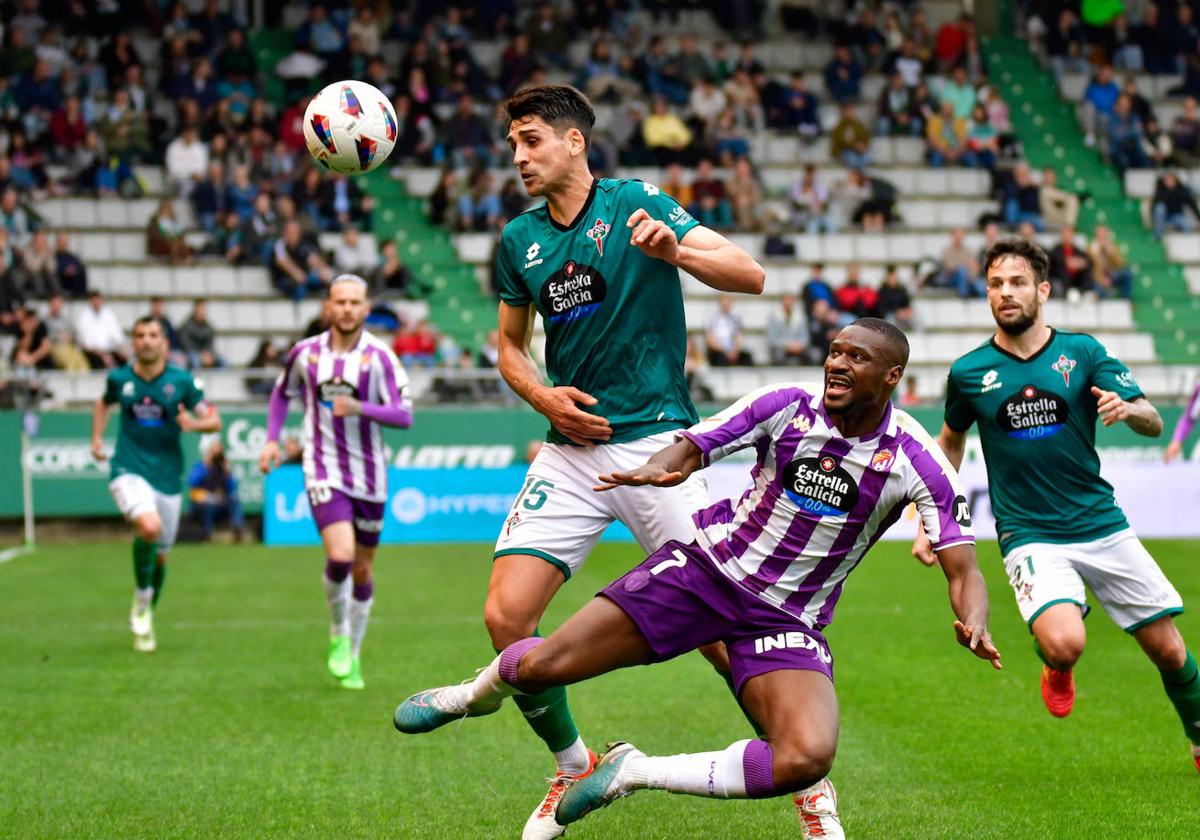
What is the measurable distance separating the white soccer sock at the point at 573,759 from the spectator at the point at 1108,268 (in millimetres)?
22401

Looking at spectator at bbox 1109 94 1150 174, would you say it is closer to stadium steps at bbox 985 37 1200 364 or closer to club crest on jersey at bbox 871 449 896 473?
stadium steps at bbox 985 37 1200 364

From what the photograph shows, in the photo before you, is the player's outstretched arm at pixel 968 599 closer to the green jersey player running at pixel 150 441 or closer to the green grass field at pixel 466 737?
the green grass field at pixel 466 737

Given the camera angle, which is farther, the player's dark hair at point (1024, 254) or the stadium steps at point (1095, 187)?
the stadium steps at point (1095, 187)

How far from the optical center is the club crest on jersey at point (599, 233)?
21.3 ft

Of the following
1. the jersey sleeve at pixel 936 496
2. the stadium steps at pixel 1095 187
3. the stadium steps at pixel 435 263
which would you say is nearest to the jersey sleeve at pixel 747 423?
the jersey sleeve at pixel 936 496

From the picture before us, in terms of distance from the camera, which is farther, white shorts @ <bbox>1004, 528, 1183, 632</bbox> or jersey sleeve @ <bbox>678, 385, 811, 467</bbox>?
white shorts @ <bbox>1004, 528, 1183, 632</bbox>

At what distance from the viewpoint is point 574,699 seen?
9711 millimetres

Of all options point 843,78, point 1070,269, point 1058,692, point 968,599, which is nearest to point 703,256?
point 968,599

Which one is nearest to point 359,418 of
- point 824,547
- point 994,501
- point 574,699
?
point 574,699

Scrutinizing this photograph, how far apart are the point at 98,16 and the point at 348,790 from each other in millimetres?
23970

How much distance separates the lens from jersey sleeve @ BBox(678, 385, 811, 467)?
5.85 metres

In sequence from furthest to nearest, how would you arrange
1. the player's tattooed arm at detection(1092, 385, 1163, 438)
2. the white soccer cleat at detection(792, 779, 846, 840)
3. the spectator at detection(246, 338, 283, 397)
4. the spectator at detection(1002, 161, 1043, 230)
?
the spectator at detection(1002, 161, 1043, 230) < the spectator at detection(246, 338, 283, 397) < the player's tattooed arm at detection(1092, 385, 1163, 438) < the white soccer cleat at detection(792, 779, 846, 840)

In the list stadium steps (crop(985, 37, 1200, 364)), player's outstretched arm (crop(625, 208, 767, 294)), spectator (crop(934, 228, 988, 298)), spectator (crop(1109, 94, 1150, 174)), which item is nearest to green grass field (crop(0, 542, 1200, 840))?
player's outstretched arm (crop(625, 208, 767, 294))

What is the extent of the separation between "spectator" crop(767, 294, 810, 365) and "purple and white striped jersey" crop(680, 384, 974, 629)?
60.0ft
